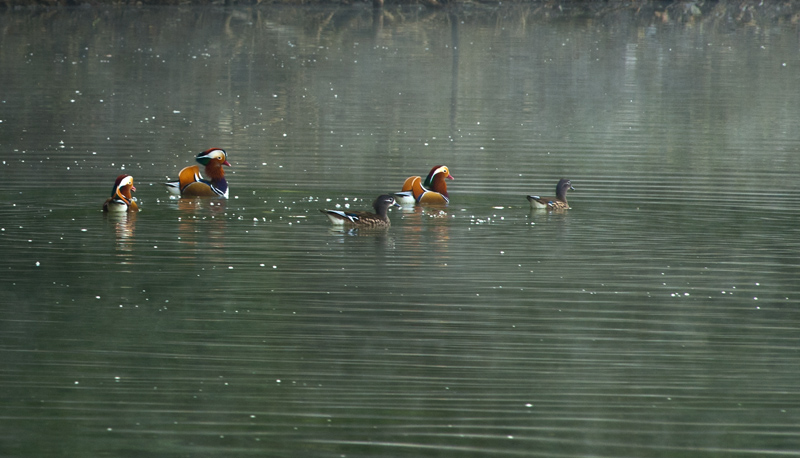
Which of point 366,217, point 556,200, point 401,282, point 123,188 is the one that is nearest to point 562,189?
point 556,200

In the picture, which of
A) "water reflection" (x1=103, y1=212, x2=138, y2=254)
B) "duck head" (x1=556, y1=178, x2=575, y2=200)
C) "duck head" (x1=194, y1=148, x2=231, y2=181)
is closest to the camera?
"water reflection" (x1=103, y1=212, x2=138, y2=254)

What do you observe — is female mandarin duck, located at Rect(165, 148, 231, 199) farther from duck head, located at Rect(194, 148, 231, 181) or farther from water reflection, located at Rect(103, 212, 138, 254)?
water reflection, located at Rect(103, 212, 138, 254)

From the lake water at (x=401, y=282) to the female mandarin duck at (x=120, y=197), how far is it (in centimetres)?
28

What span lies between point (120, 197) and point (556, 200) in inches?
203

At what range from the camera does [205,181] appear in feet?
49.6

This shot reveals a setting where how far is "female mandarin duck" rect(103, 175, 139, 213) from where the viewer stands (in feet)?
43.7

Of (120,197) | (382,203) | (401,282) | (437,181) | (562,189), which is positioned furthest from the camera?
(437,181)

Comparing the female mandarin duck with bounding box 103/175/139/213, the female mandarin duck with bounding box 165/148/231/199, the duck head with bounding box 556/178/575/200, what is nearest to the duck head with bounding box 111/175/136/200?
the female mandarin duck with bounding box 103/175/139/213

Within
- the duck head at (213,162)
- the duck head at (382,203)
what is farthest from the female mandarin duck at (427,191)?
the duck head at (213,162)

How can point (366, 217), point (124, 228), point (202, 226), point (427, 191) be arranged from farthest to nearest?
point (427, 191)
point (202, 226)
point (366, 217)
point (124, 228)

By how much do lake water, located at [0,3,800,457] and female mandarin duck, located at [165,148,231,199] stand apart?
0.26 m

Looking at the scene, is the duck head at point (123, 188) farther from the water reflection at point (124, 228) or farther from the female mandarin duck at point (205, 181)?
the female mandarin duck at point (205, 181)

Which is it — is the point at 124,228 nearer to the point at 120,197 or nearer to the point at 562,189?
the point at 120,197

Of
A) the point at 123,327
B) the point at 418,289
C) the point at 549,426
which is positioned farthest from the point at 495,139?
the point at 549,426
